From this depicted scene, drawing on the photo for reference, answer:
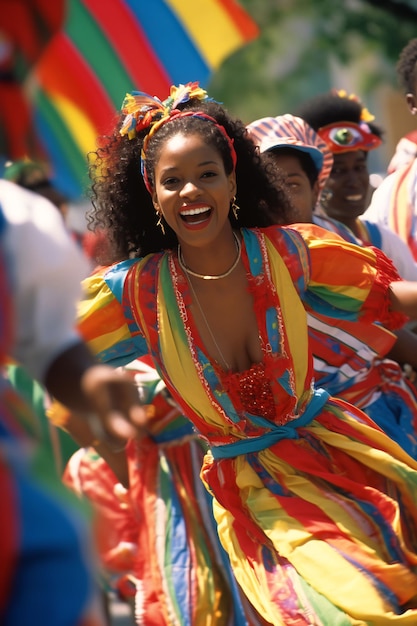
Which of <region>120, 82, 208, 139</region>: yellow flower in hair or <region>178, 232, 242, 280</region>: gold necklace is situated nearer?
<region>178, 232, 242, 280</region>: gold necklace

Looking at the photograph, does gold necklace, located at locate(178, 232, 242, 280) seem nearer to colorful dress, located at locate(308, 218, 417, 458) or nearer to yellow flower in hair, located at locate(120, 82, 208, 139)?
colorful dress, located at locate(308, 218, 417, 458)

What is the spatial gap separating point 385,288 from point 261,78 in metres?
26.7

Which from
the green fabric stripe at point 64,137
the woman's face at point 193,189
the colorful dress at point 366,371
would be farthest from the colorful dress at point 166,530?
the woman's face at point 193,189

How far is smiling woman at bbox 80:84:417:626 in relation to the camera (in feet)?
13.7

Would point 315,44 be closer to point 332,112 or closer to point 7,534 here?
point 332,112

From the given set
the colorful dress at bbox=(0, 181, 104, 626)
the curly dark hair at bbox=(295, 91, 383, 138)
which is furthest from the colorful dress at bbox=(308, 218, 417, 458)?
the colorful dress at bbox=(0, 181, 104, 626)

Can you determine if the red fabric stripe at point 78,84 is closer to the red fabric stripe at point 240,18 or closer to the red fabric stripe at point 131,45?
the red fabric stripe at point 131,45

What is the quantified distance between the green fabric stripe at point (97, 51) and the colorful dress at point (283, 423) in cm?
199

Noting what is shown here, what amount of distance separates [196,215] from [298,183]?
150 cm

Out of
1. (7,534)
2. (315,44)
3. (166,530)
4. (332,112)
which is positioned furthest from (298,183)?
(315,44)

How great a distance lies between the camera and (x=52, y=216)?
2.62m

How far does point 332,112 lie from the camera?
23.5 feet

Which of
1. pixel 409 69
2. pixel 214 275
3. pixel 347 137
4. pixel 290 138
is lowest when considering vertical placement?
pixel 214 275

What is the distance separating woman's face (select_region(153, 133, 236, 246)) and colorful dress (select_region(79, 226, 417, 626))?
0.15m
